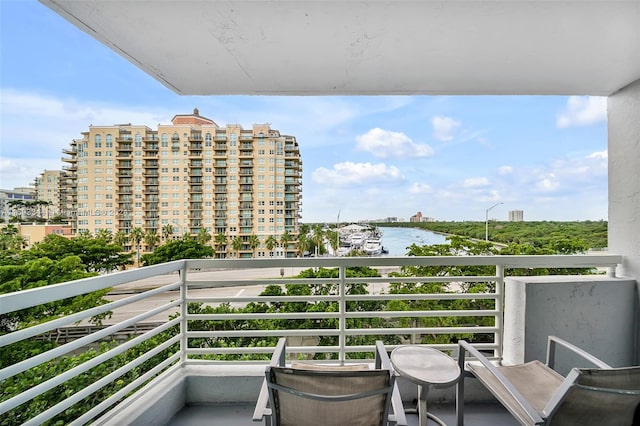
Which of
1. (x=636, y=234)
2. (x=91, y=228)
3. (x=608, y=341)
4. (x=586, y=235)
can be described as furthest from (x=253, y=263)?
(x=91, y=228)

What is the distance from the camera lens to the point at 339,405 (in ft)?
4.17

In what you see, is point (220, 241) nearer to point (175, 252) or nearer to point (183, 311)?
point (175, 252)

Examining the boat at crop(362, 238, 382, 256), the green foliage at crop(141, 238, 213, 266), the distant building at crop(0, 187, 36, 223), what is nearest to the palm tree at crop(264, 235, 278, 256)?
the green foliage at crop(141, 238, 213, 266)

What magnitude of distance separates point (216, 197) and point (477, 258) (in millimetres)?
26813

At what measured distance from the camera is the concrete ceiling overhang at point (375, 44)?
1670 millimetres

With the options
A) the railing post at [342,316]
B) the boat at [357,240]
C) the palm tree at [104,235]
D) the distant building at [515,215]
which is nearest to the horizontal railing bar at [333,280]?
the railing post at [342,316]

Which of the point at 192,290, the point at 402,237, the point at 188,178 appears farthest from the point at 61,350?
the point at 188,178

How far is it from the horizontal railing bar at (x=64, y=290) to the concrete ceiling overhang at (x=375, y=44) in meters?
1.52

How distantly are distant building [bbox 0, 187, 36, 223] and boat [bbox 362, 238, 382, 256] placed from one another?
34.2 feet

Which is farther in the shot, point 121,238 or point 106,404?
point 121,238

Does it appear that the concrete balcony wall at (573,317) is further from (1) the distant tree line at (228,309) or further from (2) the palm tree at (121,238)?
(2) the palm tree at (121,238)

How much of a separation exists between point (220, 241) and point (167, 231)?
4.35 m

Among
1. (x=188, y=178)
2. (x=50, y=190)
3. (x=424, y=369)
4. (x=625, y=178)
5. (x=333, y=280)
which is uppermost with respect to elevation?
(x=188, y=178)

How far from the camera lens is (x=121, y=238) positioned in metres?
20.8
